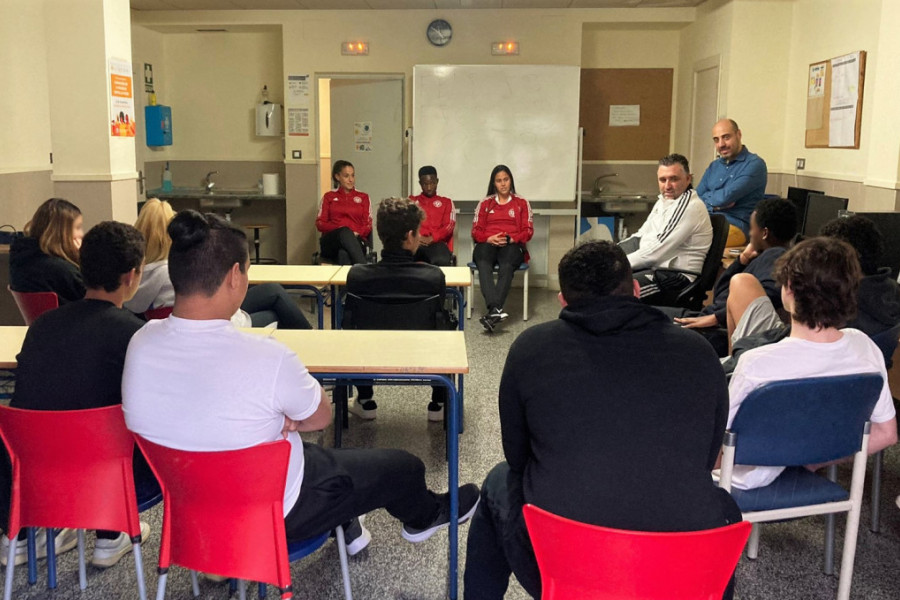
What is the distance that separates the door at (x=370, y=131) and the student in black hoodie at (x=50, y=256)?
481 cm

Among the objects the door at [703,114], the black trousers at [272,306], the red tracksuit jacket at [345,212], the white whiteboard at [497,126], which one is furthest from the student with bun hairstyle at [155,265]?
the door at [703,114]

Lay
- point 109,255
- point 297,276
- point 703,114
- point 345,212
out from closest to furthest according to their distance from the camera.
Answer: point 109,255
point 297,276
point 345,212
point 703,114

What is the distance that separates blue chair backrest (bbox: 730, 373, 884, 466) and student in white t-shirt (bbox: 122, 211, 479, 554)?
3.38ft

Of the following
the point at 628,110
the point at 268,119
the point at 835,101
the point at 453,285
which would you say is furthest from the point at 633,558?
the point at 268,119

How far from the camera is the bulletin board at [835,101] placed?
5.30 m

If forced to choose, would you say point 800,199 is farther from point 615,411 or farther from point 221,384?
point 221,384

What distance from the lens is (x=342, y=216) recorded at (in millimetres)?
7125

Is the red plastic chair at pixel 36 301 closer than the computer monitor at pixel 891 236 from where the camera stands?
Yes

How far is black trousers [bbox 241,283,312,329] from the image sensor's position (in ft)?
12.9

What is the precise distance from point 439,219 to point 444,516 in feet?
14.9

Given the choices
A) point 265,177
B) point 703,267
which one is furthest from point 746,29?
point 265,177

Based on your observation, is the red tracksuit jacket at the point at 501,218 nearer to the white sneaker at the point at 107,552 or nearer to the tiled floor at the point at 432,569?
the tiled floor at the point at 432,569

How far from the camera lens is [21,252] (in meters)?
3.37

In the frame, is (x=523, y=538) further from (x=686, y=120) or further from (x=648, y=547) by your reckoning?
(x=686, y=120)
